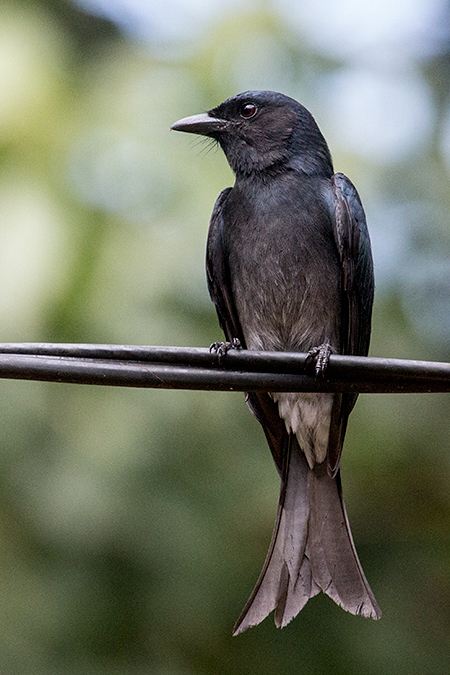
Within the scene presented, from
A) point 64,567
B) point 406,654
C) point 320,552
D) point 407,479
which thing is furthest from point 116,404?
point 406,654

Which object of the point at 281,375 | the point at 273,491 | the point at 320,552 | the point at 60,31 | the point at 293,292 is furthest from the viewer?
the point at 60,31

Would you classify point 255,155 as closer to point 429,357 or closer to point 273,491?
point 429,357

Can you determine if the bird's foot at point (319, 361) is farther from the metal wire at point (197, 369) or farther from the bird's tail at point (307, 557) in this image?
the bird's tail at point (307, 557)

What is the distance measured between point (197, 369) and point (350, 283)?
145cm

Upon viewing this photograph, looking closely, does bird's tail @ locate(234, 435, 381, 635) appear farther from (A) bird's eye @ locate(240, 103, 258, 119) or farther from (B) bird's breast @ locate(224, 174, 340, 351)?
(A) bird's eye @ locate(240, 103, 258, 119)

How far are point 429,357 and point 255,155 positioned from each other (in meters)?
1.18

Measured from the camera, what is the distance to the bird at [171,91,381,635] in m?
3.44

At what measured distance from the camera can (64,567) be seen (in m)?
3.55

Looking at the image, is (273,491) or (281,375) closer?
(281,375)

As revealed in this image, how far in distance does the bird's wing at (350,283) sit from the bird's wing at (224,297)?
0.23 m

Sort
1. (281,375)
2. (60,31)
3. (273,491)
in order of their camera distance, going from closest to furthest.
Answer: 1. (281,375)
2. (273,491)
3. (60,31)

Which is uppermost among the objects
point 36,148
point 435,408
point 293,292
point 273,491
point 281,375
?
point 36,148

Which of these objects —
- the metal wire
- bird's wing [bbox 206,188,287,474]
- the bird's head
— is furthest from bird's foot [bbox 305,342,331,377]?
the bird's head

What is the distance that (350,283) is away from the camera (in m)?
3.58
